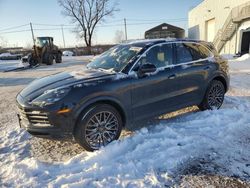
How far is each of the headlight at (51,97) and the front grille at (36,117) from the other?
154 millimetres

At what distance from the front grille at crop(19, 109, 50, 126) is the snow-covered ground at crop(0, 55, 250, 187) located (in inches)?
23.4

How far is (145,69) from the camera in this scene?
14.7ft

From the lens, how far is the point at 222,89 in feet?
20.0

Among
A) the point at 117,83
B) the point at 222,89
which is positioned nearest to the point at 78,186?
the point at 117,83

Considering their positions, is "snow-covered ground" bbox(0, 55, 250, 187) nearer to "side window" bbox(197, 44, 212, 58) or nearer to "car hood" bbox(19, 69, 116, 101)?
"car hood" bbox(19, 69, 116, 101)

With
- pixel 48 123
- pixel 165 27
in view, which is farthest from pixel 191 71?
pixel 165 27

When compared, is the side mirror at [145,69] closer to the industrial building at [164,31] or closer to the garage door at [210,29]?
the garage door at [210,29]

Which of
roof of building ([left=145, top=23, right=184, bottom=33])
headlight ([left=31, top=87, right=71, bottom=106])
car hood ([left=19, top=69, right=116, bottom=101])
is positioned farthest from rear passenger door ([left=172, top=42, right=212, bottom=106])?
roof of building ([left=145, top=23, right=184, bottom=33])

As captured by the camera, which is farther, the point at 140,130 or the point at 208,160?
the point at 140,130

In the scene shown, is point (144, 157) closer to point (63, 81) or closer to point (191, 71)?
point (63, 81)

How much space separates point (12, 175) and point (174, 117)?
11.4 ft

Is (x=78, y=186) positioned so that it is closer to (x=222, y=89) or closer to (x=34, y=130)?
(x=34, y=130)

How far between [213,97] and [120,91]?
8.93ft

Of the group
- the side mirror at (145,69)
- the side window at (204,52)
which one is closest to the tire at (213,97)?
the side window at (204,52)
